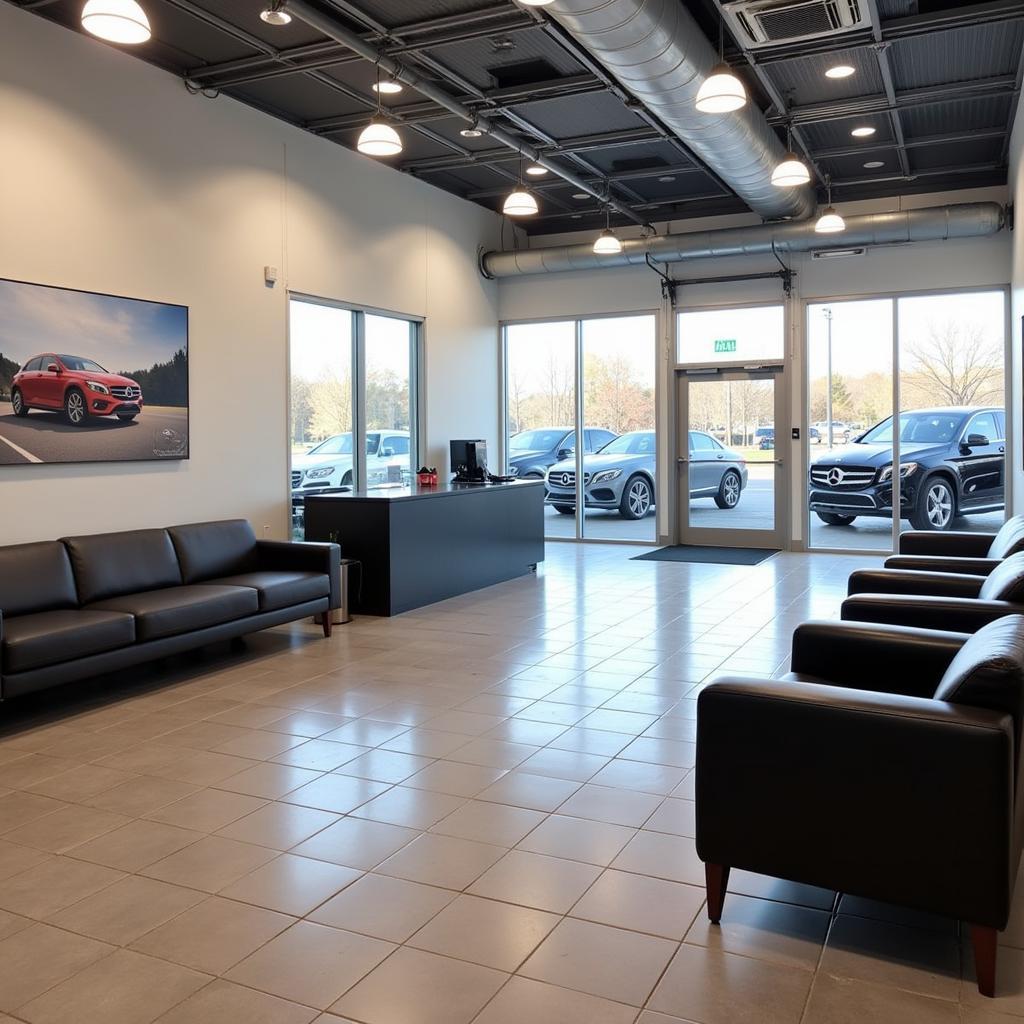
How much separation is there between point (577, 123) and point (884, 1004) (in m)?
7.03

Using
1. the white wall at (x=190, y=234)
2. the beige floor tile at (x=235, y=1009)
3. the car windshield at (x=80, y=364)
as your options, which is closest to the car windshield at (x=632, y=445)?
the white wall at (x=190, y=234)

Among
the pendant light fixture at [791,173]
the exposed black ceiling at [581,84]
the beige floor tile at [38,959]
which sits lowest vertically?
the beige floor tile at [38,959]

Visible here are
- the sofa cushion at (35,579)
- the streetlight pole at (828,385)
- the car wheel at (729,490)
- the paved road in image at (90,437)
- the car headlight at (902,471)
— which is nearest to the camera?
the sofa cushion at (35,579)

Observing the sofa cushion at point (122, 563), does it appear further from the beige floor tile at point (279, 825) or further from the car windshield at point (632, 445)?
the car windshield at point (632, 445)

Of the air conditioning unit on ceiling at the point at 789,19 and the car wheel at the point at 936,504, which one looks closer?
the air conditioning unit on ceiling at the point at 789,19

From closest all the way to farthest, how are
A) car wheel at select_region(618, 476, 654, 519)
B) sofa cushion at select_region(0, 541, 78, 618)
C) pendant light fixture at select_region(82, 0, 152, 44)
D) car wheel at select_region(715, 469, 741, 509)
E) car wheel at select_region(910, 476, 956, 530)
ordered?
pendant light fixture at select_region(82, 0, 152, 44), sofa cushion at select_region(0, 541, 78, 618), car wheel at select_region(910, 476, 956, 530), car wheel at select_region(715, 469, 741, 509), car wheel at select_region(618, 476, 654, 519)

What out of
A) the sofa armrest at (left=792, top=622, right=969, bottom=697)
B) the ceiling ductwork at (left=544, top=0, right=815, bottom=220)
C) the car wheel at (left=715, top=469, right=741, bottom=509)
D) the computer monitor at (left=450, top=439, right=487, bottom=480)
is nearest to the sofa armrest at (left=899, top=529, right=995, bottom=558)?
the sofa armrest at (left=792, top=622, right=969, bottom=697)

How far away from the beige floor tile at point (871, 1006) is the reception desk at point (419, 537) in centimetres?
496

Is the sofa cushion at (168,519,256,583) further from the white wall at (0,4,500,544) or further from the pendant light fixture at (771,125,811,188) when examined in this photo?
the pendant light fixture at (771,125,811,188)

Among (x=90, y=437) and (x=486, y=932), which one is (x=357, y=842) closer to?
(x=486, y=932)

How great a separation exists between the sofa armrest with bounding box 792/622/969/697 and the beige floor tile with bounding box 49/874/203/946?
205 centimetres

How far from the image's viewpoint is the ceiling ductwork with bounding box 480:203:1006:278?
881cm

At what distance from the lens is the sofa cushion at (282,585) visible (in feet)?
18.4

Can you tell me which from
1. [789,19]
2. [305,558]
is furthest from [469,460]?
[789,19]
